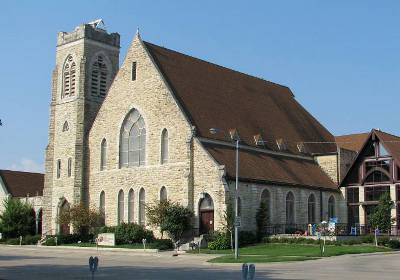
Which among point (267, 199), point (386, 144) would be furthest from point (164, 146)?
point (386, 144)

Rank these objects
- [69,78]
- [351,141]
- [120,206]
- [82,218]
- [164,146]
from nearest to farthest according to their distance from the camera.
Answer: [164,146] < [82,218] < [120,206] < [69,78] < [351,141]

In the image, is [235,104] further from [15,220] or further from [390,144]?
[15,220]

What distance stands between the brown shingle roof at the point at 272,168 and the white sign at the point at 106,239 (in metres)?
9.47

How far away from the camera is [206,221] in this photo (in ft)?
148

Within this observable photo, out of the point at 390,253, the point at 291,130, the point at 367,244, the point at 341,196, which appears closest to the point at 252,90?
the point at 291,130

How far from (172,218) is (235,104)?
13.9 metres

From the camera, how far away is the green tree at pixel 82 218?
51188 millimetres

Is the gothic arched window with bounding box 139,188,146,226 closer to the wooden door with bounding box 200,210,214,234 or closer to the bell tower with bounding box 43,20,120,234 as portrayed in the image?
the wooden door with bounding box 200,210,214,234

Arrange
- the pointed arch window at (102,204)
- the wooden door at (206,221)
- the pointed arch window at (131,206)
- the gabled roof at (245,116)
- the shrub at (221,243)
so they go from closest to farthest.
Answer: the shrub at (221,243) < the wooden door at (206,221) < the gabled roof at (245,116) < the pointed arch window at (131,206) < the pointed arch window at (102,204)

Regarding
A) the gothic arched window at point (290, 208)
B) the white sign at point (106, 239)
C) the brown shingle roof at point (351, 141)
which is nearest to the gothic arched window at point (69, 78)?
the white sign at point (106, 239)

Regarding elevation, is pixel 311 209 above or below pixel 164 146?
below

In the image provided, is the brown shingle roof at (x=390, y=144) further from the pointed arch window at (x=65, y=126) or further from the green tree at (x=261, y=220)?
the pointed arch window at (x=65, y=126)

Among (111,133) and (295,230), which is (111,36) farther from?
(295,230)

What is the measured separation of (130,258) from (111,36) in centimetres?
2863
